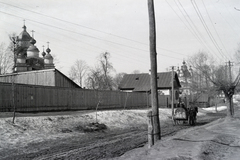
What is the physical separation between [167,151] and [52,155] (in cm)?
418

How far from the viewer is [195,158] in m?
7.19

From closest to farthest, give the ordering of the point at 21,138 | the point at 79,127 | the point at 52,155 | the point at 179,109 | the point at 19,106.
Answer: the point at 52,155, the point at 21,138, the point at 79,127, the point at 19,106, the point at 179,109

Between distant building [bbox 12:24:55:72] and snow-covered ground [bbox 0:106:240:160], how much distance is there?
33.0 meters

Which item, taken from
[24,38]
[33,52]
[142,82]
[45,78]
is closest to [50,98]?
[45,78]

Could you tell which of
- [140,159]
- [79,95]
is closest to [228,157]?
[140,159]

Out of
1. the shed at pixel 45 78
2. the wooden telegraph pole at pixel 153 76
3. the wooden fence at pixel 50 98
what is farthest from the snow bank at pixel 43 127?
the shed at pixel 45 78

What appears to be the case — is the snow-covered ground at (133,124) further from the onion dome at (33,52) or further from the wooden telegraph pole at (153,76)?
the onion dome at (33,52)

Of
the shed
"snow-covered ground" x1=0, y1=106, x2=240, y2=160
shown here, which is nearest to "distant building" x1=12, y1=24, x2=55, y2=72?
the shed

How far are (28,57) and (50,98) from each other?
1534 inches

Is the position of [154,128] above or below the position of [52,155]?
above

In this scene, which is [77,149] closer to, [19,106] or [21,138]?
[21,138]

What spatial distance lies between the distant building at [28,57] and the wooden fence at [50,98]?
26566 millimetres

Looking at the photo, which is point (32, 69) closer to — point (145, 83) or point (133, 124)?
point (145, 83)

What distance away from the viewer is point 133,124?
75.3ft
